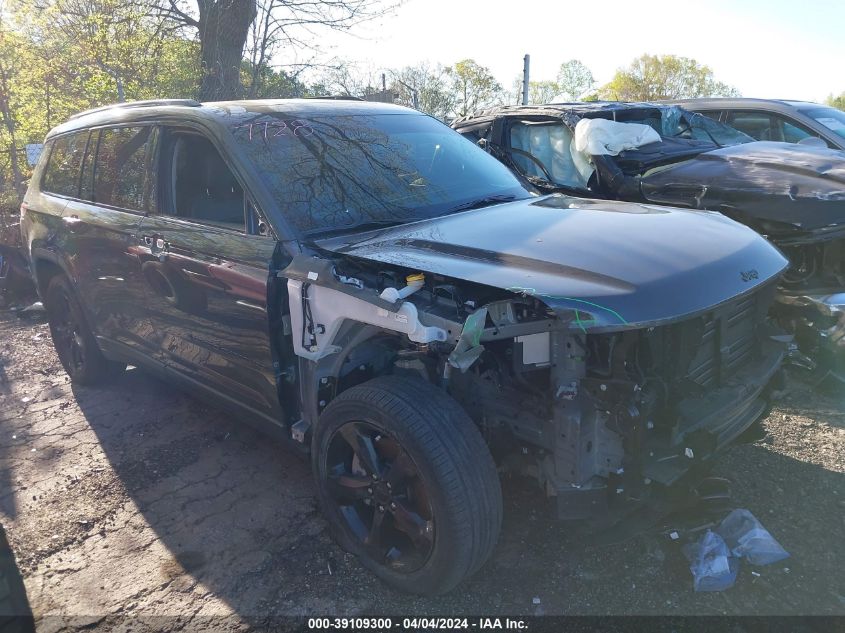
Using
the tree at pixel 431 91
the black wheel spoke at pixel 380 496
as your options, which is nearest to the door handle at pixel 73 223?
the black wheel spoke at pixel 380 496

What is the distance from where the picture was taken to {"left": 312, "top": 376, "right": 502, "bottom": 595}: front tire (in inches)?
94.8

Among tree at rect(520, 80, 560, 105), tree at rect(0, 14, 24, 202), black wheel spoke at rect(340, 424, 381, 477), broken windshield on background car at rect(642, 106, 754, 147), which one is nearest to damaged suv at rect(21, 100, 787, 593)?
black wheel spoke at rect(340, 424, 381, 477)

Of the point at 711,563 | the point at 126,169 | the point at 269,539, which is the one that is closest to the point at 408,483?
the point at 269,539

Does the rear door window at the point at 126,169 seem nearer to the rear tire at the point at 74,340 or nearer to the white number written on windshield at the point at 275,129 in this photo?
the white number written on windshield at the point at 275,129

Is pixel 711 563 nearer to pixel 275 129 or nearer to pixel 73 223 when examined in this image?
pixel 275 129

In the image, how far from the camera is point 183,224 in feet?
11.4

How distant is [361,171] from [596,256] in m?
1.43

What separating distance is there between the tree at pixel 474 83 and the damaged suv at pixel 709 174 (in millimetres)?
28849

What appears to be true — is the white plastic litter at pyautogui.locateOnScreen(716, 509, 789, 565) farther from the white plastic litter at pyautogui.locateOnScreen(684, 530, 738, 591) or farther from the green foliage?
the green foliage

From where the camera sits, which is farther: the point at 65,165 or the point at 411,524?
the point at 65,165

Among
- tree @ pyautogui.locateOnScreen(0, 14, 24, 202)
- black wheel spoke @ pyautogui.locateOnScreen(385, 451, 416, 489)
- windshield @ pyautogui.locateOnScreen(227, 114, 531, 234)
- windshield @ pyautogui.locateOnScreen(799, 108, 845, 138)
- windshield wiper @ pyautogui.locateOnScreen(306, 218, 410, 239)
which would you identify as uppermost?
tree @ pyautogui.locateOnScreen(0, 14, 24, 202)

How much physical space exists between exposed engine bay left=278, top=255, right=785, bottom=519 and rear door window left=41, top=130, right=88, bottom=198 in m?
2.62

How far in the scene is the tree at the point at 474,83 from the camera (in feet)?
111

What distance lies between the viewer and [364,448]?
2674mm
